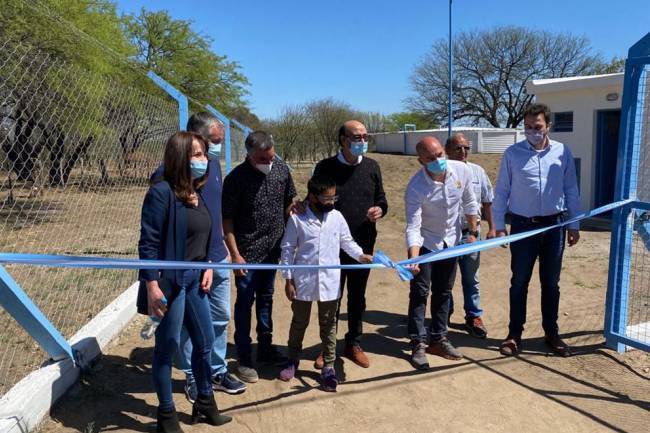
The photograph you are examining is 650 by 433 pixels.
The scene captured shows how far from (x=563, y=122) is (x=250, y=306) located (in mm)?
11117

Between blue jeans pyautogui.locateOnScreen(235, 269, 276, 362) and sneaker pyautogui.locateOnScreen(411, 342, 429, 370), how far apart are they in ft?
3.72

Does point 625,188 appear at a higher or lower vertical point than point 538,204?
higher

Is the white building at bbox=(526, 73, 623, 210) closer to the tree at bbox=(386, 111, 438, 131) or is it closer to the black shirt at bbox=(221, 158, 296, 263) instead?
the black shirt at bbox=(221, 158, 296, 263)

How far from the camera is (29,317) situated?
9.64 feet

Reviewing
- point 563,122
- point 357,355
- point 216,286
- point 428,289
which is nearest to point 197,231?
point 216,286

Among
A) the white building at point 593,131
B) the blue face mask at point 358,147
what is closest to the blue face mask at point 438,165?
the blue face mask at point 358,147

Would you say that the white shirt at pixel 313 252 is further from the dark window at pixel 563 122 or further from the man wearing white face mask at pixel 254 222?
the dark window at pixel 563 122

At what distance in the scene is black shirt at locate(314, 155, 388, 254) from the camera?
11.8 feet

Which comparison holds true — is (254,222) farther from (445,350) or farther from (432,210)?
(445,350)

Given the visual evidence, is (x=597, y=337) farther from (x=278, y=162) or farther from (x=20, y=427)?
(x=20, y=427)

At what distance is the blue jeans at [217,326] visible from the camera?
3.27 m

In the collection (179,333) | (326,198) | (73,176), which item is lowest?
(179,333)

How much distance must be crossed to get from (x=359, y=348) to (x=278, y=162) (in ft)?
5.23

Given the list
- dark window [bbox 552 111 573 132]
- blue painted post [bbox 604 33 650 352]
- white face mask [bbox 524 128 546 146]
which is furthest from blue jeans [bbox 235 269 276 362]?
dark window [bbox 552 111 573 132]
